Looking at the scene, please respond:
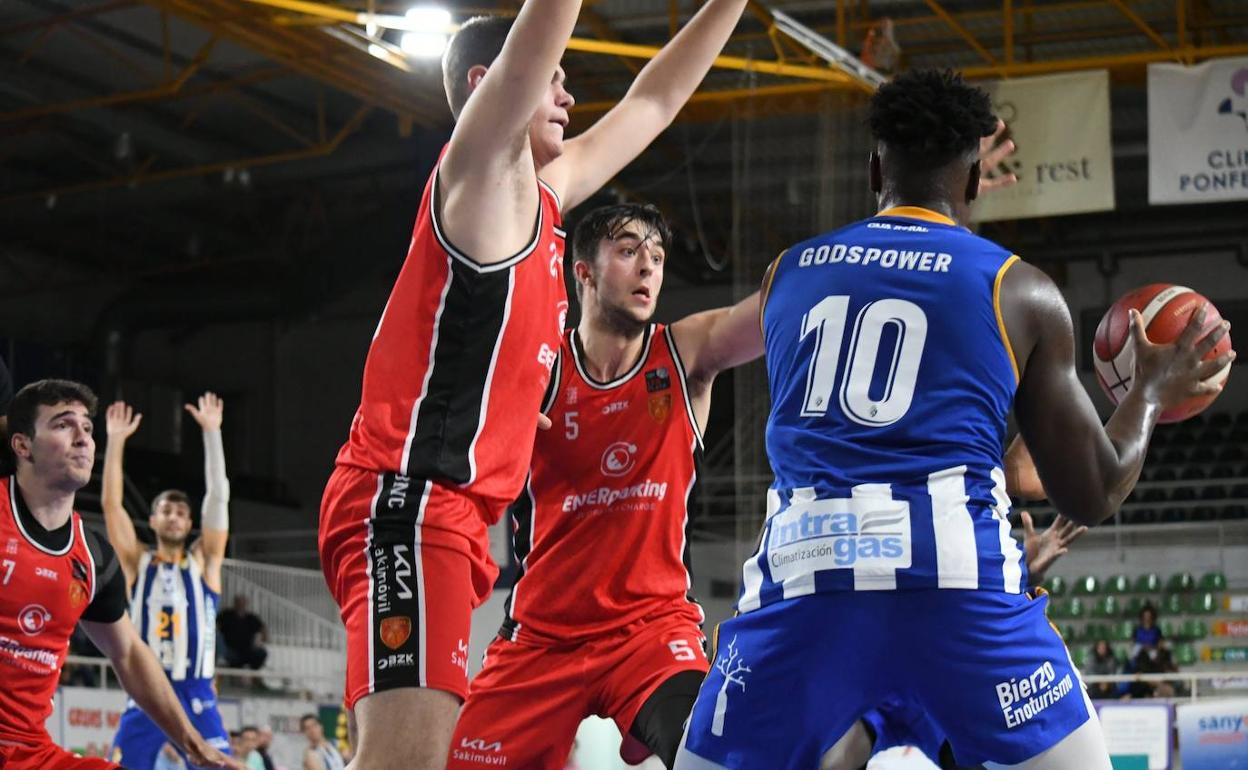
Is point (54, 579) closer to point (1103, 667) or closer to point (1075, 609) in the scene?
point (1103, 667)

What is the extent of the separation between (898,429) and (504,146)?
45.5 inches

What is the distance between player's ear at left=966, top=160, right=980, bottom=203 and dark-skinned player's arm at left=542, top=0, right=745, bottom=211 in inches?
47.9

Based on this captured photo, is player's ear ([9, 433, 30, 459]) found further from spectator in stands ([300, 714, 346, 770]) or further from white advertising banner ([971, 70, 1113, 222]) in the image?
white advertising banner ([971, 70, 1113, 222])

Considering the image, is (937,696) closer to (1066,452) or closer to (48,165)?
(1066,452)

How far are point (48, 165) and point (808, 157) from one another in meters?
13.0

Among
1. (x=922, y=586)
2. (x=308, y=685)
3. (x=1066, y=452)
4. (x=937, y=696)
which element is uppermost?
(x=1066, y=452)

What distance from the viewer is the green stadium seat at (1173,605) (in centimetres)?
2050

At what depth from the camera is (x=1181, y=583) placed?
2089 centimetres

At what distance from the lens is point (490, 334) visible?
402cm

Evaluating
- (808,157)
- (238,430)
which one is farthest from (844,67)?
(238,430)

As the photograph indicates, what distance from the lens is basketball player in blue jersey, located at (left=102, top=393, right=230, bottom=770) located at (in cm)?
981

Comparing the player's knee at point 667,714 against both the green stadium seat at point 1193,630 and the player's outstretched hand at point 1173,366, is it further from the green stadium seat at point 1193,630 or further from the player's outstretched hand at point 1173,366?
the green stadium seat at point 1193,630

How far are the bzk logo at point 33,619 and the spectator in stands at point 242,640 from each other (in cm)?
1282

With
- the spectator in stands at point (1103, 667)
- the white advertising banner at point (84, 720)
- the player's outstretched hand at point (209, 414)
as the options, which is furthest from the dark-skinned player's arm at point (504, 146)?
the spectator in stands at point (1103, 667)
